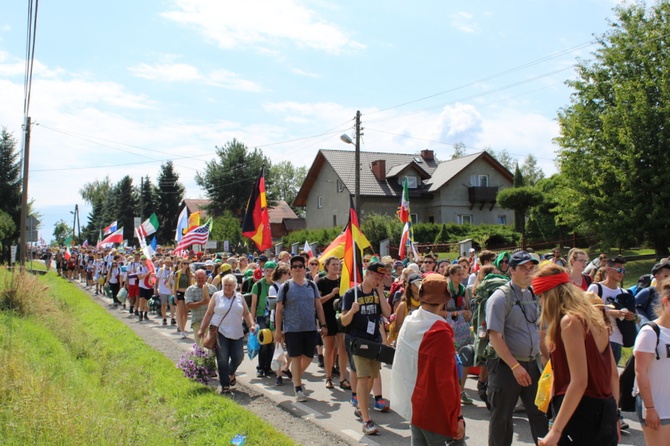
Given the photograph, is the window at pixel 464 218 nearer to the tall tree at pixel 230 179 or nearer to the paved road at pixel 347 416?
the tall tree at pixel 230 179

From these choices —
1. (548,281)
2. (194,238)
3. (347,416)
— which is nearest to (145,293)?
(194,238)

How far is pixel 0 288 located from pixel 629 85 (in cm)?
2472

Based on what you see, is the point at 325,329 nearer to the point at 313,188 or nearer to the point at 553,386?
the point at 553,386

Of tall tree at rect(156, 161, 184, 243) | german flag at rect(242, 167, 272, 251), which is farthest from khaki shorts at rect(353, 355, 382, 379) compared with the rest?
tall tree at rect(156, 161, 184, 243)

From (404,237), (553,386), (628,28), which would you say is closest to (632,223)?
(628,28)

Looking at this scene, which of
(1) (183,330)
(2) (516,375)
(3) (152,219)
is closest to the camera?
(2) (516,375)

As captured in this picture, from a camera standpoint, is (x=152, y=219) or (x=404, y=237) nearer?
(x=404, y=237)

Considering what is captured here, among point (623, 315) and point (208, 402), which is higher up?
point (623, 315)

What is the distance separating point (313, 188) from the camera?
52.8 metres

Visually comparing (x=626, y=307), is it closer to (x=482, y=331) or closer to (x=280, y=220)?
(x=482, y=331)

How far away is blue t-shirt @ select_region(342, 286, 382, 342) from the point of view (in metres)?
7.05

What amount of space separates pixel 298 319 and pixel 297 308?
15cm

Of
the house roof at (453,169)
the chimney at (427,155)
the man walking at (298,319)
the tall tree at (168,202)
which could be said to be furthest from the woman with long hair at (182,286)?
the tall tree at (168,202)

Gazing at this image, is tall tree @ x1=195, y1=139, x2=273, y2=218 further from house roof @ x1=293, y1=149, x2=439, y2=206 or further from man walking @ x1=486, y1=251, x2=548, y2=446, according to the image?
man walking @ x1=486, y1=251, x2=548, y2=446
